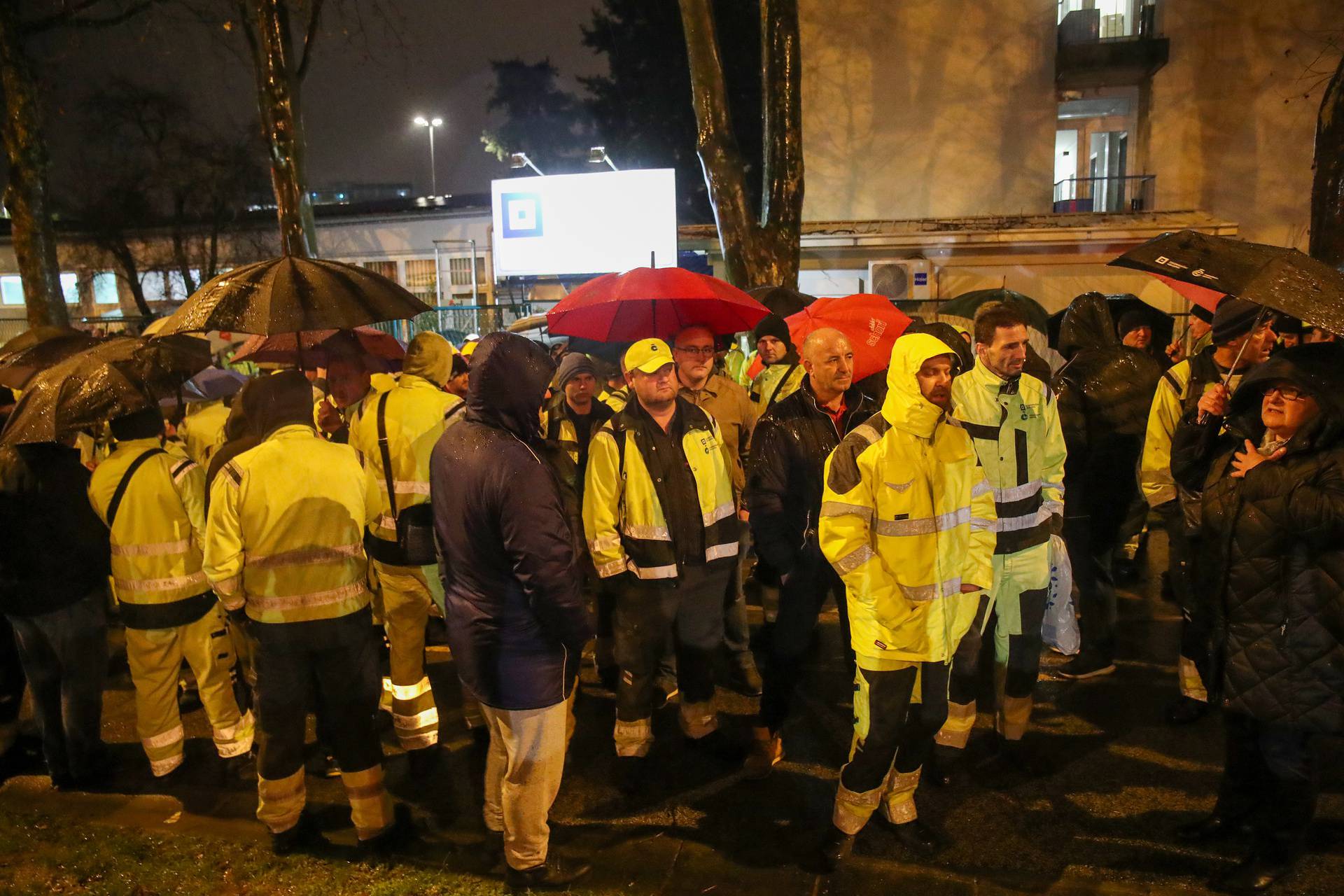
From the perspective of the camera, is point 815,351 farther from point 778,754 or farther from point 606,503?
point 778,754

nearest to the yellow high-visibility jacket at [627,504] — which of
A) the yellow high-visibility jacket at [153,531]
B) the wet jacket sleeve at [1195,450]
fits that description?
the yellow high-visibility jacket at [153,531]

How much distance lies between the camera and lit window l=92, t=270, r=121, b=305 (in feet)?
107

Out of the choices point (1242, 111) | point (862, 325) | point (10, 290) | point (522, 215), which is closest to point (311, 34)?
point (522, 215)

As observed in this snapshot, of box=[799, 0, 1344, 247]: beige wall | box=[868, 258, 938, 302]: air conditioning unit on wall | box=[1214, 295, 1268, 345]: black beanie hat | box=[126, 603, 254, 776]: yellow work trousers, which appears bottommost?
box=[126, 603, 254, 776]: yellow work trousers

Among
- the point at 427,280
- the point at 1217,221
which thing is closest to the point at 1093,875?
the point at 1217,221

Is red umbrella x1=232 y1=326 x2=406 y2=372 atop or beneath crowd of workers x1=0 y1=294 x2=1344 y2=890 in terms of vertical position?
atop

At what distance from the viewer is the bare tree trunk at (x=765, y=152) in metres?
10.3

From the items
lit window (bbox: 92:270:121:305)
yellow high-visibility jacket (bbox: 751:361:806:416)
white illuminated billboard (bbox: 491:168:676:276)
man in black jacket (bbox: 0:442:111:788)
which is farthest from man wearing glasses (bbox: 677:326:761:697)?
lit window (bbox: 92:270:121:305)

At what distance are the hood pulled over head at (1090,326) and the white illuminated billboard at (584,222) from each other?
10955mm

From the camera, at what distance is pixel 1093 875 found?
11.1 ft

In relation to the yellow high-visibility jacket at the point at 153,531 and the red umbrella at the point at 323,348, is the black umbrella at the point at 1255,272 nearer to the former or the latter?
the red umbrella at the point at 323,348

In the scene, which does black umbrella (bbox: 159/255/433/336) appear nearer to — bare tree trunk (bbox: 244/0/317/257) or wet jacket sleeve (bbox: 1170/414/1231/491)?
wet jacket sleeve (bbox: 1170/414/1231/491)

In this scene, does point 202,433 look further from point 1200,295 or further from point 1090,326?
point 1200,295

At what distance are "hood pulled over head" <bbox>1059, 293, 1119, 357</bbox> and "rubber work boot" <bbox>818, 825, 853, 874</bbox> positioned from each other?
3687mm
